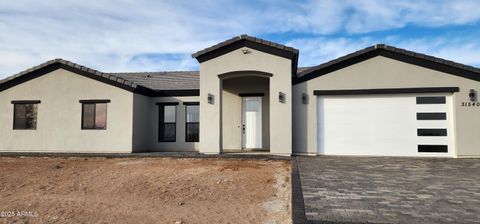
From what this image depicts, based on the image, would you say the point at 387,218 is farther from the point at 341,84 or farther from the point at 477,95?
the point at 477,95

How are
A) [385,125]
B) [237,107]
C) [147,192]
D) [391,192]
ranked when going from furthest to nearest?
[237,107]
[385,125]
[147,192]
[391,192]

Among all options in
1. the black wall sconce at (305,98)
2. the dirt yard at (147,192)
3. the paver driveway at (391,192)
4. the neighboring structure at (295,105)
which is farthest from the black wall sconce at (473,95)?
the dirt yard at (147,192)

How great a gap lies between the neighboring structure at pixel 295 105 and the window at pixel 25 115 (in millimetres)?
45

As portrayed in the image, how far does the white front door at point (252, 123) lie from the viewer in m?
14.6

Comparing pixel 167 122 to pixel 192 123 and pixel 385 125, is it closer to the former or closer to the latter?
pixel 192 123

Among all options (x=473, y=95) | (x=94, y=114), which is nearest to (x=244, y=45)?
(x=94, y=114)

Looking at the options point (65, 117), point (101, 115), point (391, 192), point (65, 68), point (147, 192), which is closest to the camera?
point (391, 192)

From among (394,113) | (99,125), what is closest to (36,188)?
→ (99,125)

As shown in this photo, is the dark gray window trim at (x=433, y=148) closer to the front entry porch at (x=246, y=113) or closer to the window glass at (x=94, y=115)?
the front entry porch at (x=246, y=113)

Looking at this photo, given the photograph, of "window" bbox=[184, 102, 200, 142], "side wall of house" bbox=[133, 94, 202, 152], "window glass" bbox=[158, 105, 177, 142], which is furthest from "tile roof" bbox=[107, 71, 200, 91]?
"window glass" bbox=[158, 105, 177, 142]

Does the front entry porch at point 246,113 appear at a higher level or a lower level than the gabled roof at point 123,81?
lower

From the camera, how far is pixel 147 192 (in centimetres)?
704

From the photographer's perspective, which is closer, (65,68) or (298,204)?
(298,204)

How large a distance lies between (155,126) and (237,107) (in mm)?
3943
